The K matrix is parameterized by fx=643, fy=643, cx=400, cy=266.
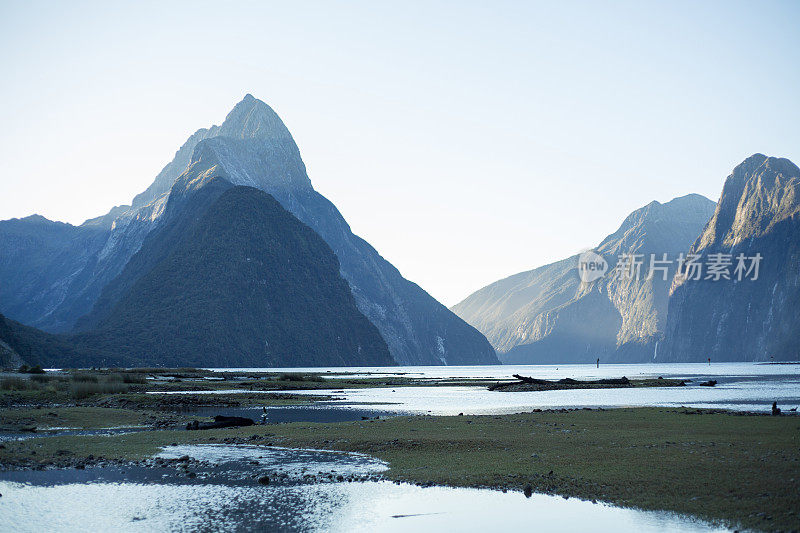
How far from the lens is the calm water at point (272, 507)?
1864 cm

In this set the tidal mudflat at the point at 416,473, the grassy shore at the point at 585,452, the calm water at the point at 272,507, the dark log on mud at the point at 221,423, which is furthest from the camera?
the dark log on mud at the point at 221,423

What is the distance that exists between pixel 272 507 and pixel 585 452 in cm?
1503

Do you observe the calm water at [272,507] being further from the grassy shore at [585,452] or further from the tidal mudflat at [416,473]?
the grassy shore at [585,452]

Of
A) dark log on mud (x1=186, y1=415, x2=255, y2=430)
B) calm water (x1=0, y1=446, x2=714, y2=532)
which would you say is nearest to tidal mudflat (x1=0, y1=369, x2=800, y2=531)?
calm water (x1=0, y1=446, x2=714, y2=532)

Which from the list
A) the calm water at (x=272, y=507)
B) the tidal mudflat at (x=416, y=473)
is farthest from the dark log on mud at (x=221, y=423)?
the calm water at (x=272, y=507)

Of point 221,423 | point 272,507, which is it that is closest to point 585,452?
point 272,507

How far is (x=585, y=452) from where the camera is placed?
29031mm

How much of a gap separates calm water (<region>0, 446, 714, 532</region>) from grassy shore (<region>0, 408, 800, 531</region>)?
160 cm

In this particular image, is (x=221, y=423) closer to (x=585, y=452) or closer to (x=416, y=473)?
(x=416, y=473)

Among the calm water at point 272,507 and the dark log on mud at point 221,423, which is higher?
the calm water at point 272,507

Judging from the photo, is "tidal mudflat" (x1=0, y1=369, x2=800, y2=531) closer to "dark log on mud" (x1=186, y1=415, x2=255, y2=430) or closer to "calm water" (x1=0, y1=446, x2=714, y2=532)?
"calm water" (x1=0, y1=446, x2=714, y2=532)

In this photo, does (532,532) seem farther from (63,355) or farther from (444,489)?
(63,355)

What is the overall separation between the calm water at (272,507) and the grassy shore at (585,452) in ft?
5.25

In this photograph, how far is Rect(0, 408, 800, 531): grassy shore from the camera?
2034cm
